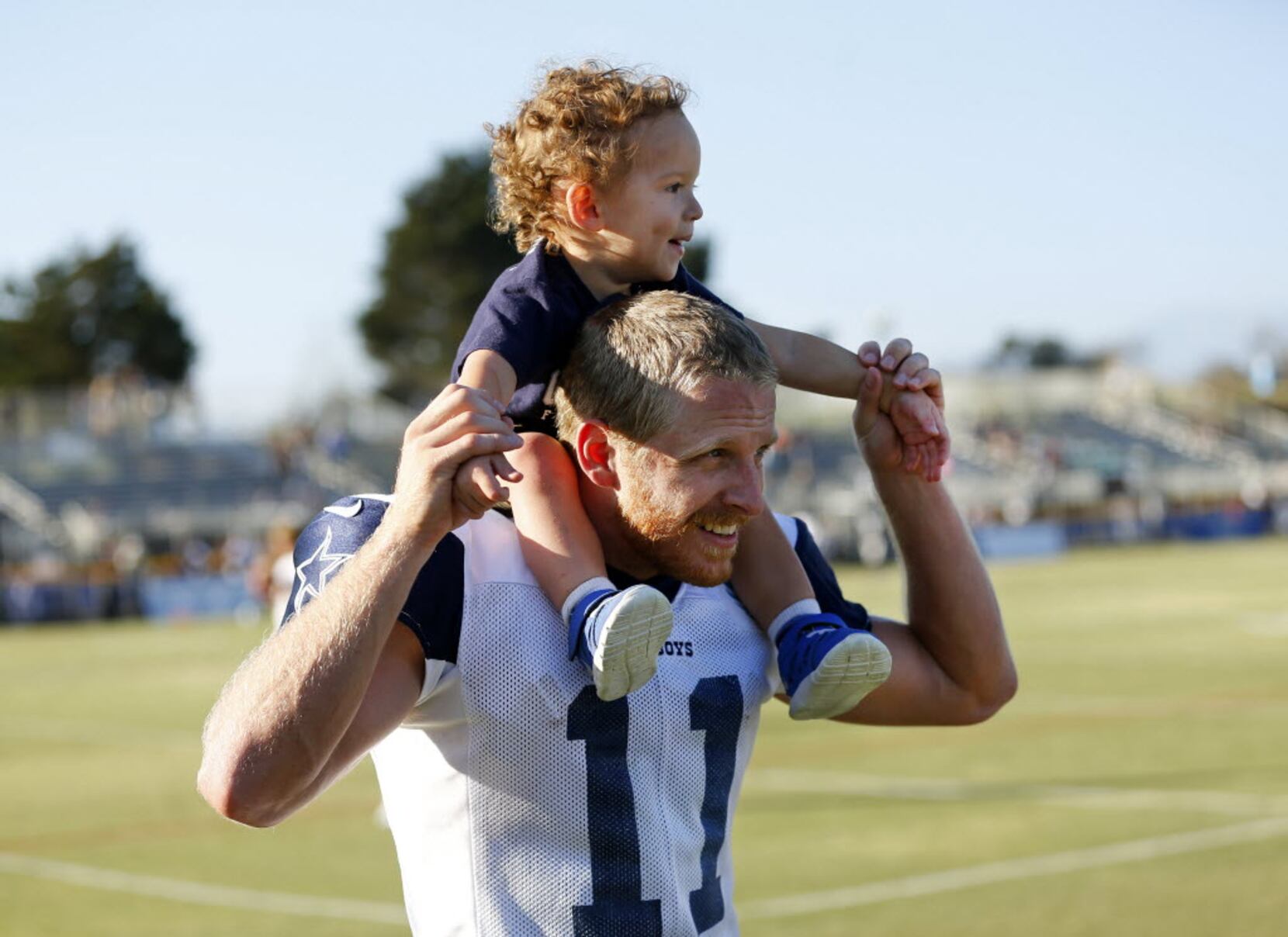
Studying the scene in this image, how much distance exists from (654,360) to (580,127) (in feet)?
2.84

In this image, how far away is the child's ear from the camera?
364 cm

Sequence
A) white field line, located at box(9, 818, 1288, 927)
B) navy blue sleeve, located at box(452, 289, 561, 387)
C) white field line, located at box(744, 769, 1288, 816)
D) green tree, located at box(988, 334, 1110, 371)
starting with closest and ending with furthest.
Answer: navy blue sleeve, located at box(452, 289, 561, 387) → white field line, located at box(9, 818, 1288, 927) → white field line, located at box(744, 769, 1288, 816) → green tree, located at box(988, 334, 1110, 371)

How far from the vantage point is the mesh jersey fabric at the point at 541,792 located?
9.55ft

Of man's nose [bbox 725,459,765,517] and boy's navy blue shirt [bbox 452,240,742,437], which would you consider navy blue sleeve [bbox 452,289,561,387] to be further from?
man's nose [bbox 725,459,765,517]

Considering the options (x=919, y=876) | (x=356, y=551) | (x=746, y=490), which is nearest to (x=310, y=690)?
(x=356, y=551)

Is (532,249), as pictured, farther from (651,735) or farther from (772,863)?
(772,863)

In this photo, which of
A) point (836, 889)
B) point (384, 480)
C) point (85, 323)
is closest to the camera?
point (836, 889)

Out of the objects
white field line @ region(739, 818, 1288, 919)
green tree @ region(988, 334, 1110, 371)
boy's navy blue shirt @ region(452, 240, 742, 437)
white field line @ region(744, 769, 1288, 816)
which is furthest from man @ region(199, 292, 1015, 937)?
green tree @ region(988, 334, 1110, 371)

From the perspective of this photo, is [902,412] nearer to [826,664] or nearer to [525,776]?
[826,664]

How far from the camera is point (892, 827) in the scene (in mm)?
10047

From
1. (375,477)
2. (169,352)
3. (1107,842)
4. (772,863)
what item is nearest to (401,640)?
(772,863)

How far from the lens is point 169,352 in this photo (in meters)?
71.2

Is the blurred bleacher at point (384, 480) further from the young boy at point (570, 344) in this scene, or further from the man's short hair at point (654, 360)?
the man's short hair at point (654, 360)

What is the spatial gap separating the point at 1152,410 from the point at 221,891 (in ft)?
200
